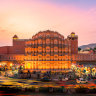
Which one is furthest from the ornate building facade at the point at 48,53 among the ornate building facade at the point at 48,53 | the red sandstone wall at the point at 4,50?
the red sandstone wall at the point at 4,50

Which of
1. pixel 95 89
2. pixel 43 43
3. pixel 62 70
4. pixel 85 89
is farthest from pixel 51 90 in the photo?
pixel 43 43

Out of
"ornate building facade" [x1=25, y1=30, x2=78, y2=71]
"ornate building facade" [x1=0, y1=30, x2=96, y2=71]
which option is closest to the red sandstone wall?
"ornate building facade" [x1=0, y1=30, x2=96, y2=71]

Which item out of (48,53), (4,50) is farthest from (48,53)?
(4,50)

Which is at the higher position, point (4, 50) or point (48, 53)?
point (4, 50)

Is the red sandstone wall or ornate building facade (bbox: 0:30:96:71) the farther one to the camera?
the red sandstone wall

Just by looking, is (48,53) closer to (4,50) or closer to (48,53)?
(48,53)

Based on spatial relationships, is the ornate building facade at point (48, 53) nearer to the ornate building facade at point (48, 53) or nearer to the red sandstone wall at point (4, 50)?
the ornate building facade at point (48, 53)

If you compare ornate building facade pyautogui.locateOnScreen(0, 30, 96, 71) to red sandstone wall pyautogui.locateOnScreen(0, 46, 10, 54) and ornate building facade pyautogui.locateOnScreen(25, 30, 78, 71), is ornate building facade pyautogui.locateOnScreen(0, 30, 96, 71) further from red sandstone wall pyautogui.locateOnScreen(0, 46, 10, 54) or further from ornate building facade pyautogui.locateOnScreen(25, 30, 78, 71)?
red sandstone wall pyautogui.locateOnScreen(0, 46, 10, 54)

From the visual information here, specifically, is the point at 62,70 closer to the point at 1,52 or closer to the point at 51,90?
the point at 51,90

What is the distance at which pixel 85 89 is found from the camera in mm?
24484

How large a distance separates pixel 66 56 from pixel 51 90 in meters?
28.0

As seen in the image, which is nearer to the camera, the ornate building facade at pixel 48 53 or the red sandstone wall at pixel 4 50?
the ornate building facade at pixel 48 53

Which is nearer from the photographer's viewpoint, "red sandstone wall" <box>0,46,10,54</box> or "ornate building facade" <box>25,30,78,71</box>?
"ornate building facade" <box>25,30,78,71</box>

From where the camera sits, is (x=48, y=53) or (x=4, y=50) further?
(x=4, y=50)
